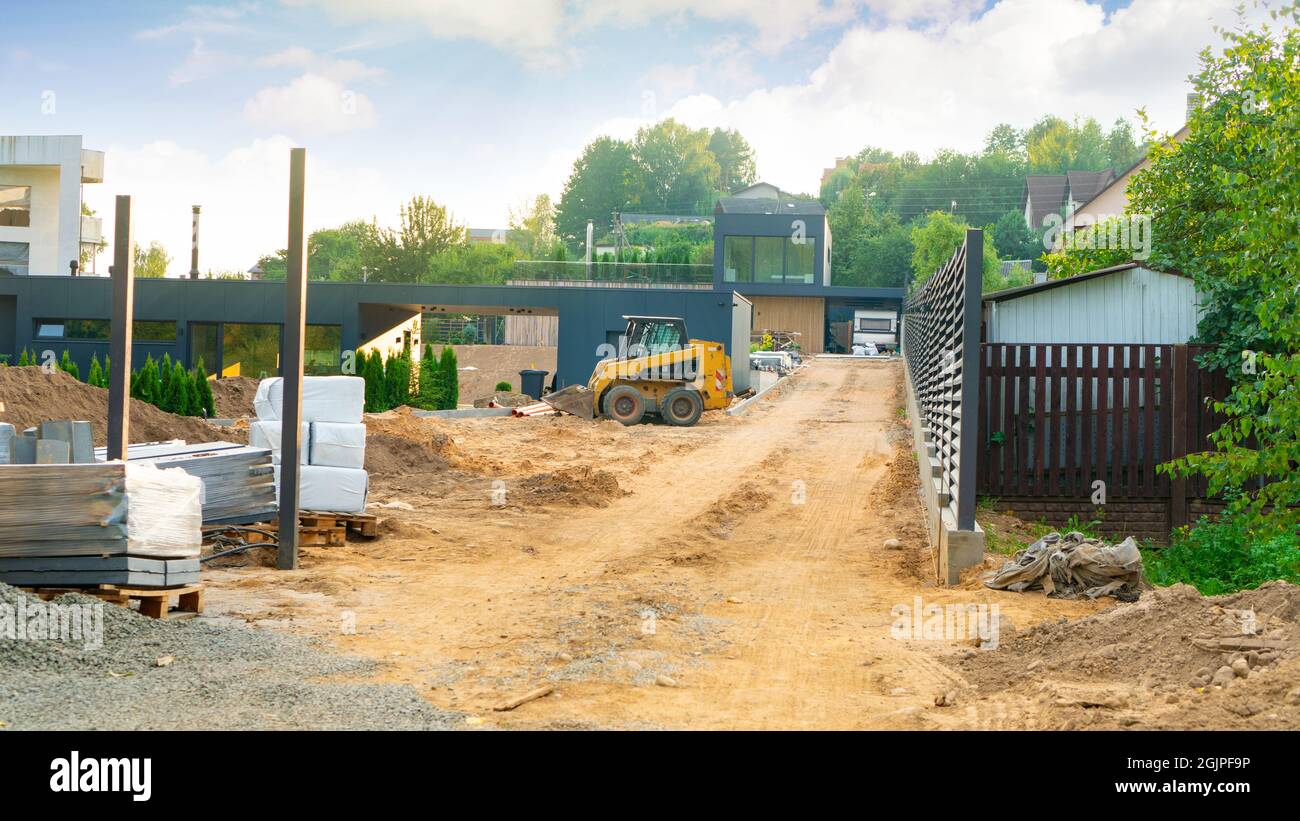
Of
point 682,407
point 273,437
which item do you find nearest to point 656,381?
point 682,407

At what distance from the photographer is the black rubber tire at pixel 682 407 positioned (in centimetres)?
2828

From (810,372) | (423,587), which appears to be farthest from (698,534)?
(810,372)

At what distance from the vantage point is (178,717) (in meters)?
5.92

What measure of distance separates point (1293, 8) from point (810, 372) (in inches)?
1423

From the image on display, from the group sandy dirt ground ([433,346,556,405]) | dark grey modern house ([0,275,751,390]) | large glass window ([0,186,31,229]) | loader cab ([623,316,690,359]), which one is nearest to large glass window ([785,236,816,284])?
sandy dirt ground ([433,346,556,405])

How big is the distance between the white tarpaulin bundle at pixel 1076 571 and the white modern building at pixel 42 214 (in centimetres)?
4851

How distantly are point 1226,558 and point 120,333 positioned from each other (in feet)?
37.0

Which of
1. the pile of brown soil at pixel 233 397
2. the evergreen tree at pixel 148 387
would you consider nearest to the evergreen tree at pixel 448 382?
the pile of brown soil at pixel 233 397

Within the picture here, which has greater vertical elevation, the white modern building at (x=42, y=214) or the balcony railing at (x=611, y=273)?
the white modern building at (x=42, y=214)

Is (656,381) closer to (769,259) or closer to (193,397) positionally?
(193,397)

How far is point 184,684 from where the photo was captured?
663 cm

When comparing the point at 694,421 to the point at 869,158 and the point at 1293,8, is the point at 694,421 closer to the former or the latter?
the point at 1293,8

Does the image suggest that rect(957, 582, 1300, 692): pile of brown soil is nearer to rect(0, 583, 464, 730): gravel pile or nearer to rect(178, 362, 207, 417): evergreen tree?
rect(0, 583, 464, 730): gravel pile

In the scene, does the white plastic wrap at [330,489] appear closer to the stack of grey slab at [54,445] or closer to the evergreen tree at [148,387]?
the stack of grey slab at [54,445]
